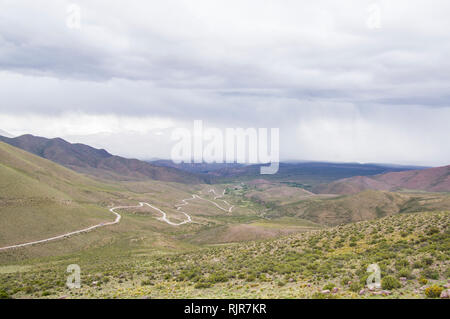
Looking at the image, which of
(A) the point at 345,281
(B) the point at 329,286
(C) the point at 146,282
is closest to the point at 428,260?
(A) the point at 345,281

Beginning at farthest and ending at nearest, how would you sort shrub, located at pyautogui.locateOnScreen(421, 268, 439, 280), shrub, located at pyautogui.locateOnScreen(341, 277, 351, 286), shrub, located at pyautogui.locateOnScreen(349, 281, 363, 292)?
shrub, located at pyautogui.locateOnScreen(341, 277, 351, 286), shrub, located at pyautogui.locateOnScreen(421, 268, 439, 280), shrub, located at pyautogui.locateOnScreen(349, 281, 363, 292)

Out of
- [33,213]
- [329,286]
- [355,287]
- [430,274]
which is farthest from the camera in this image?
[33,213]

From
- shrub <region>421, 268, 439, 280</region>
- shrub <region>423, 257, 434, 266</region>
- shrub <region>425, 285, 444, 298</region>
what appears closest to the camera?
shrub <region>425, 285, 444, 298</region>

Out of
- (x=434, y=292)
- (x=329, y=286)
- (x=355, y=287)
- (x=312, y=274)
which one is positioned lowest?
(x=312, y=274)

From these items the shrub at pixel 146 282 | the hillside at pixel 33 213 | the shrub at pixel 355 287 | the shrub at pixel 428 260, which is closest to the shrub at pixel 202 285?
the shrub at pixel 146 282

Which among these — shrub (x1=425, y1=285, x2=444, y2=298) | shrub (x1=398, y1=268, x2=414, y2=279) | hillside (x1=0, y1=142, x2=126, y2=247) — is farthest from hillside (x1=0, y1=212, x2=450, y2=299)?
hillside (x1=0, y1=142, x2=126, y2=247)

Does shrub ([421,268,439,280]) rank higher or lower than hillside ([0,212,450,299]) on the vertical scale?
higher

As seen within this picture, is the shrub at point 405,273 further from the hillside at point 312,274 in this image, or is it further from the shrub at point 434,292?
the shrub at point 434,292

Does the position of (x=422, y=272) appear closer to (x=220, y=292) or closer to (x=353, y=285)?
(x=353, y=285)

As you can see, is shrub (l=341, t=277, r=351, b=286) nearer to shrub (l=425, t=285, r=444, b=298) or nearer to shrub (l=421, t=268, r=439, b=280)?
shrub (l=421, t=268, r=439, b=280)

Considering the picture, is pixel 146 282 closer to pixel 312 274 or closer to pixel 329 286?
pixel 312 274
